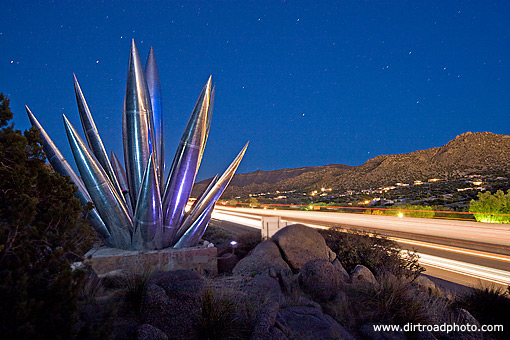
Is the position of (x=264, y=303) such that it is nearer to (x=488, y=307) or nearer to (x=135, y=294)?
(x=135, y=294)

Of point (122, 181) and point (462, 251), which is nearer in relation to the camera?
point (122, 181)

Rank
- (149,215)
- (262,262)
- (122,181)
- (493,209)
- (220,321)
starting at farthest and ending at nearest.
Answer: (493,209) < (122,181) < (262,262) < (149,215) < (220,321)

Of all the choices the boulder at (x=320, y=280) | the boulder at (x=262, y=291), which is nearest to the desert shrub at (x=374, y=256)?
the boulder at (x=320, y=280)

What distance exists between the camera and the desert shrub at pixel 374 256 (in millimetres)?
6184

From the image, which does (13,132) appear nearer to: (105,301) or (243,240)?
(105,301)

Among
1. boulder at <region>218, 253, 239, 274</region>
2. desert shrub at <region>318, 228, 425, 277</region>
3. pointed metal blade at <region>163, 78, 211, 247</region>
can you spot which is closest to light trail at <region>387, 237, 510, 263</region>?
desert shrub at <region>318, 228, 425, 277</region>

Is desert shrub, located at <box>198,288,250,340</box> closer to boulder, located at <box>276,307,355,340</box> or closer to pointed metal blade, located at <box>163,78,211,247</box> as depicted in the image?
boulder, located at <box>276,307,355,340</box>

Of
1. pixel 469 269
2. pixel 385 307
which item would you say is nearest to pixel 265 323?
pixel 385 307

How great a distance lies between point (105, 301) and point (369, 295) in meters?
3.42

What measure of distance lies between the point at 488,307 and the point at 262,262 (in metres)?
3.70

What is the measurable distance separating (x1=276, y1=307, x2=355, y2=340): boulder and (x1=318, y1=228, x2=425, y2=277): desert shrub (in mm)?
2795

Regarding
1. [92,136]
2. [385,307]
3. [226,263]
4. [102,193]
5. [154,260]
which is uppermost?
[92,136]

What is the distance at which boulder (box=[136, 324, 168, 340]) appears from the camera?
2.65 metres

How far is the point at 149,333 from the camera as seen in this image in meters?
2.69
